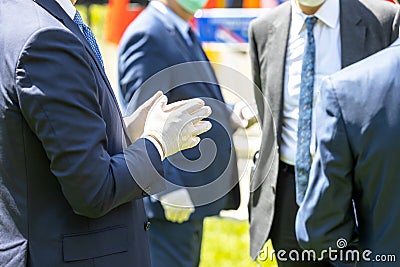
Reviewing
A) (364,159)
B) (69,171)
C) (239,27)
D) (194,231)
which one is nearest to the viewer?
(69,171)

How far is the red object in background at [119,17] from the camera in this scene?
710cm

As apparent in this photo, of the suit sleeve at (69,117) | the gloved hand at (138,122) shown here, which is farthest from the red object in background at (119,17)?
the suit sleeve at (69,117)

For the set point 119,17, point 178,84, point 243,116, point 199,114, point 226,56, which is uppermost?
point 199,114

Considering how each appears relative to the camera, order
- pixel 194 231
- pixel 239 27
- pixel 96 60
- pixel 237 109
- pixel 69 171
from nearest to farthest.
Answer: pixel 69 171 < pixel 96 60 < pixel 237 109 < pixel 194 231 < pixel 239 27

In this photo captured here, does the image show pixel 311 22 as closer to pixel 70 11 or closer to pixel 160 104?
pixel 160 104

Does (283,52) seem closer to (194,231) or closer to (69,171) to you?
(194,231)

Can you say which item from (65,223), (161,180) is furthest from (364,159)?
(65,223)

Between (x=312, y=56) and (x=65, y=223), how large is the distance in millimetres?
1537

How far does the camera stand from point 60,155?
1594mm

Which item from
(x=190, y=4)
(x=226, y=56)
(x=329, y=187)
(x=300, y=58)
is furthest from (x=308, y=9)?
(x=226, y=56)

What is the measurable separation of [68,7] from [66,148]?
0.41m

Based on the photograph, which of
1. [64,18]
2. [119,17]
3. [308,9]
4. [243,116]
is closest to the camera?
[64,18]

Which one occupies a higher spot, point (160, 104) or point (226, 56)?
point (160, 104)

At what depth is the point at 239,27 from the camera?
669 cm
